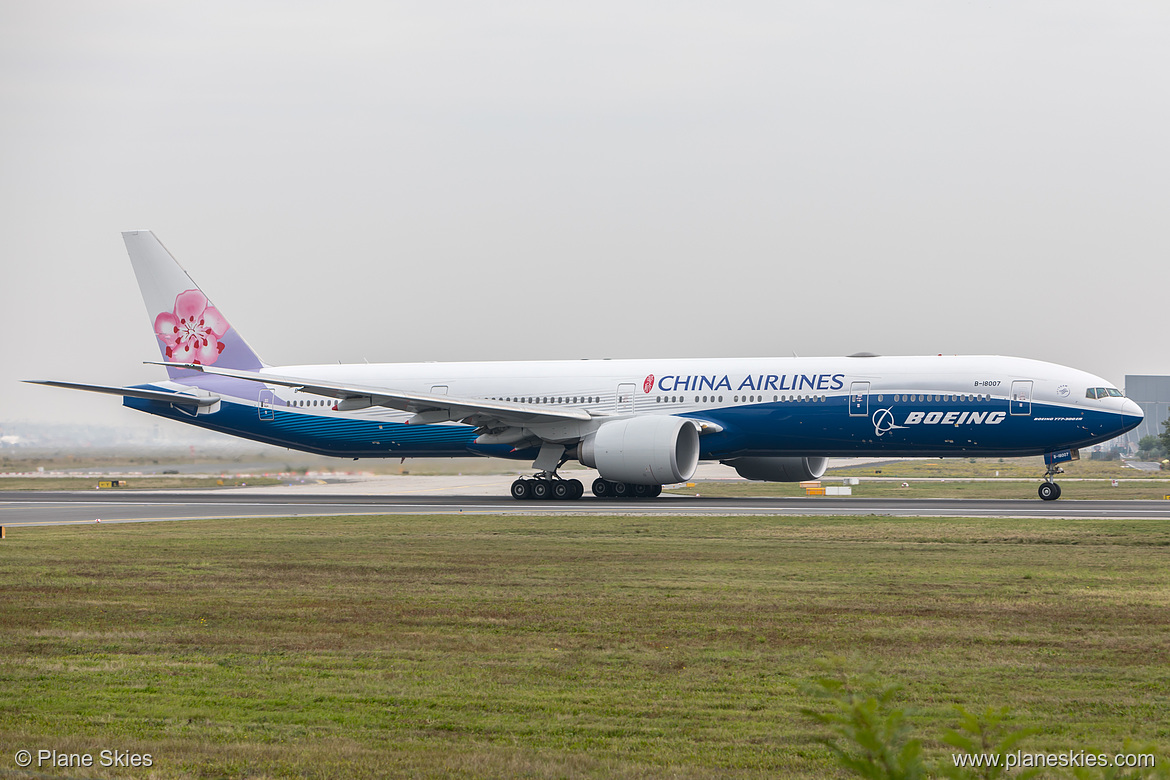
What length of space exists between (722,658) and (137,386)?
1317 inches

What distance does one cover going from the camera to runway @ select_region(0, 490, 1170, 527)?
2631 cm

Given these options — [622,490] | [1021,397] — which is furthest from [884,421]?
[622,490]

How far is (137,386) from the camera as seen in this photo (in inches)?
1516

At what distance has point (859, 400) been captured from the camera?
101ft

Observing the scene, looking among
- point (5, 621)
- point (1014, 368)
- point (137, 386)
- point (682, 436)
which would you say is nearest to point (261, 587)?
point (5, 621)

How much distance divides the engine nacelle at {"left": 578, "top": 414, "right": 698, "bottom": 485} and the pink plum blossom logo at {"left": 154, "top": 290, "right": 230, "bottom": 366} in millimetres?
15081

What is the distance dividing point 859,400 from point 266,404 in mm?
19299

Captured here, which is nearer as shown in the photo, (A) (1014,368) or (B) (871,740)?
(B) (871,740)

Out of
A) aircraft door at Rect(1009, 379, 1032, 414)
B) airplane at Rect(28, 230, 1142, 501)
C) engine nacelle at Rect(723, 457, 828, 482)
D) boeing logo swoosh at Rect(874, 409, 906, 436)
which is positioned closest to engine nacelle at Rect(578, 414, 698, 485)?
airplane at Rect(28, 230, 1142, 501)

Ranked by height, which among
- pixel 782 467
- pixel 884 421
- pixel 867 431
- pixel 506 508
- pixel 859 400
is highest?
pixel 859 400

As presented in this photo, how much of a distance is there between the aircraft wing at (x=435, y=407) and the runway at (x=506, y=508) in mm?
2465

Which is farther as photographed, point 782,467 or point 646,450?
point 782,467

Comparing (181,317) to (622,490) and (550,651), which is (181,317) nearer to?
(622,490)

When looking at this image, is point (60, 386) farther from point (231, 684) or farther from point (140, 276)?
point (231, 684)
